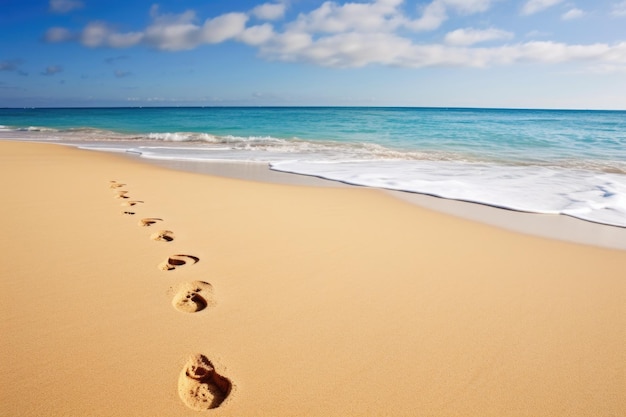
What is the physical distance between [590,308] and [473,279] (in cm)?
70

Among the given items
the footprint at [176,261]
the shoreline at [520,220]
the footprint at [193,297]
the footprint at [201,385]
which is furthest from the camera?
the shoreline at [520,220]

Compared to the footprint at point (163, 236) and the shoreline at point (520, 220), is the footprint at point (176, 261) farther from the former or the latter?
the shoreline at point (520, 220)

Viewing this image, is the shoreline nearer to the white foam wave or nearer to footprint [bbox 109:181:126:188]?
the white foam wave

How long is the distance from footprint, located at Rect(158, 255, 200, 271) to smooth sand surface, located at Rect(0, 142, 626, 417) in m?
0.02

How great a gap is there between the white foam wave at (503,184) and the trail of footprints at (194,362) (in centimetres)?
405

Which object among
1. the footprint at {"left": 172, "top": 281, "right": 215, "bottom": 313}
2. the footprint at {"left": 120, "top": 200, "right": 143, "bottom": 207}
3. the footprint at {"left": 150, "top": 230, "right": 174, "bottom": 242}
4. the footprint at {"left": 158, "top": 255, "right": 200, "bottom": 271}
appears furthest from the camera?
the footprint at {"left": 120, "top": 200, "right": 143, "bottom": 207}

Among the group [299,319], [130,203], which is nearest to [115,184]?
[130,203]

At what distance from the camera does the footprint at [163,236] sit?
336 centimetres

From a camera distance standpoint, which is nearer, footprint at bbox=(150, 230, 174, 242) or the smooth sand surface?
the smooth sand surface

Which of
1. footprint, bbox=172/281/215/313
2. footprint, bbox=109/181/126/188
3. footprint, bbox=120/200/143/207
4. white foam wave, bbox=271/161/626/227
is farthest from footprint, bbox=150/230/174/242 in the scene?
white foam wave, bbox=271/161/626/227

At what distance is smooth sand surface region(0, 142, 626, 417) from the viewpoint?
158 cm

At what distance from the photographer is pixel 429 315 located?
2.23 m

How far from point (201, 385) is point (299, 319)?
67cm

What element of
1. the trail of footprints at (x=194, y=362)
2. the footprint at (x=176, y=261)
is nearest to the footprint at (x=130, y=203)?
the trail of footprints at (x=194, y=362)
